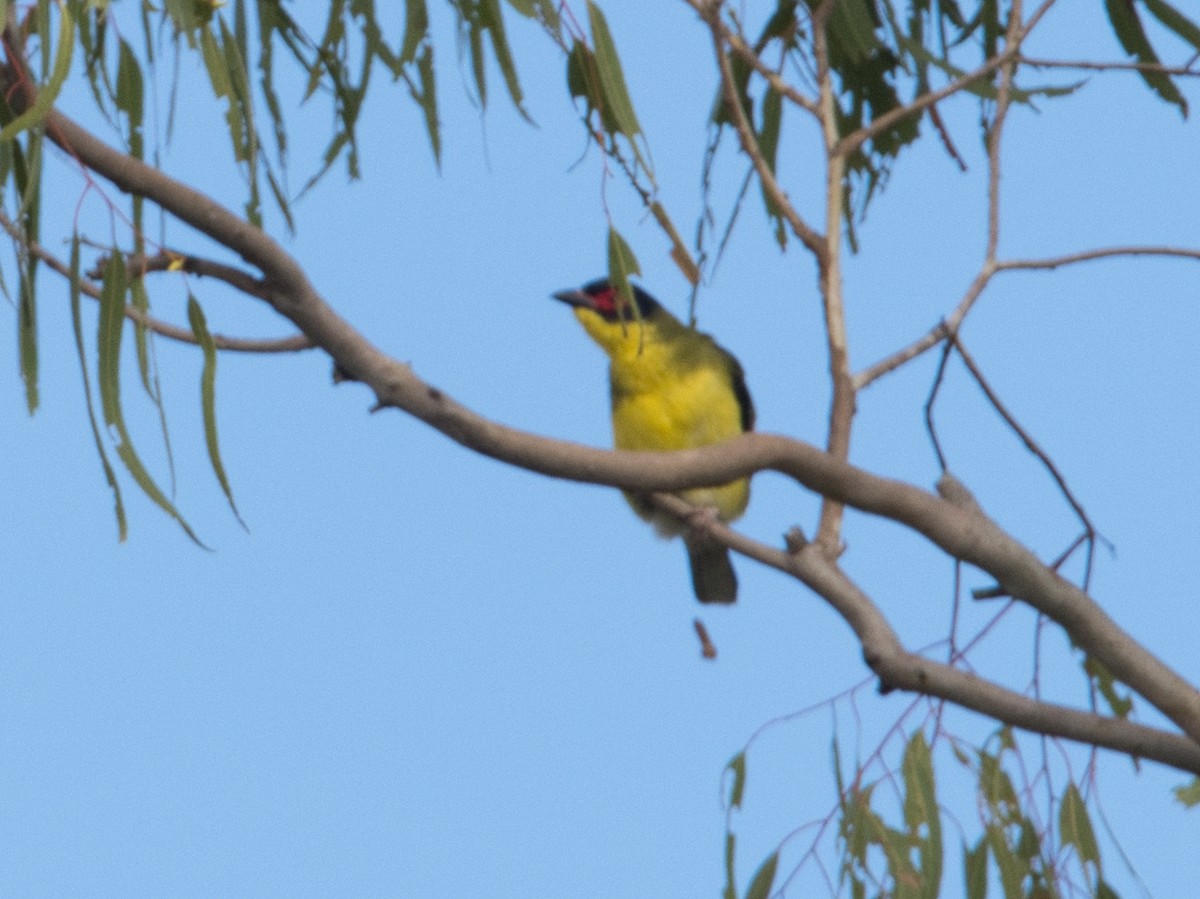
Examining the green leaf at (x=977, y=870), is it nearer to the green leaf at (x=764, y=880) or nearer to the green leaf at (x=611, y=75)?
the green leaf at (x=764, y=880)

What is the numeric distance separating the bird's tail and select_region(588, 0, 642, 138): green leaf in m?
3.61

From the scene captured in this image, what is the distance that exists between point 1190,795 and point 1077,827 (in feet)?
2.01

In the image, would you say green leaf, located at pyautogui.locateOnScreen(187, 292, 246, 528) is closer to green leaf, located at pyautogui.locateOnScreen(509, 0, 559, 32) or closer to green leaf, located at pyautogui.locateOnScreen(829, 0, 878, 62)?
green leaf, located at pyautogui.locateOnScreen(509, 0, 559, 32)

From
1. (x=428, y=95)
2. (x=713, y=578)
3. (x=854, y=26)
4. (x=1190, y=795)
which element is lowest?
(x=1190, y=795)

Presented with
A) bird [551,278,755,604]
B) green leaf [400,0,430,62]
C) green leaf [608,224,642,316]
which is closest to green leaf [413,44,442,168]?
green leaf [400,0,430,62]

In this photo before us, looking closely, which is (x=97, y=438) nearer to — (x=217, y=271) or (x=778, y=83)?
(x=217, y=271)

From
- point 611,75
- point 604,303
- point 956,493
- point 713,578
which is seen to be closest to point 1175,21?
point 956,493

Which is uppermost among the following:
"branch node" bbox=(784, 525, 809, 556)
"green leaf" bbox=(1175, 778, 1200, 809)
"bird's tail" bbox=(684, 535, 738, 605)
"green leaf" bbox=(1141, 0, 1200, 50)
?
"bird's tail" bbox=(684, 535, 738, 605)

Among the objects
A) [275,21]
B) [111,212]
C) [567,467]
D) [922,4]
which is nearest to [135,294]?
[111,212]

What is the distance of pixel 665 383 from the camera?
537cm

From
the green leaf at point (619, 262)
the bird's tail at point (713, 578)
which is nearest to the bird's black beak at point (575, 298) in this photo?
the bird's tail at point (713, 578)

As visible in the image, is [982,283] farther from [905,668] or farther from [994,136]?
[905,668]

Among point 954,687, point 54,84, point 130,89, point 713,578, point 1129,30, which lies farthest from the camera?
point 713,578

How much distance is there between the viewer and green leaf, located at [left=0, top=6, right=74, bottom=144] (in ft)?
6.15
